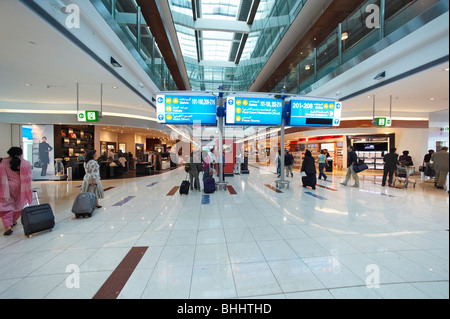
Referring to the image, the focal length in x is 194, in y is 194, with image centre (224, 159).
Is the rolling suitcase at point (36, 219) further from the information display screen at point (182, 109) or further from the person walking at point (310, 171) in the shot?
the person walking at point (310, 171)

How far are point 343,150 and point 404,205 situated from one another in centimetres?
1273

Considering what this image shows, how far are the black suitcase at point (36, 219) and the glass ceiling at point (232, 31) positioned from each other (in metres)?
12.2

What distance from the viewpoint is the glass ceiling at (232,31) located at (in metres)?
12.6

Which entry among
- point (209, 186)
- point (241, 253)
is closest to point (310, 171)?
point (209, 186)

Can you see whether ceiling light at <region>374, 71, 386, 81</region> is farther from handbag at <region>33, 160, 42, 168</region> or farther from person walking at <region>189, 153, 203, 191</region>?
handbag at <region>33, 160, 42, 168</region>

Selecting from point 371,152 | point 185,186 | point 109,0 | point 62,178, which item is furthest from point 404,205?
point 62,178

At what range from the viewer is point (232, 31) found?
15.9 meters

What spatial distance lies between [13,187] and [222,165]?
5.93m

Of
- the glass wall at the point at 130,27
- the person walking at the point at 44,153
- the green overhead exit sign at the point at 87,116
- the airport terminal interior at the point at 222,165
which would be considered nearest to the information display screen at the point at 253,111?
the airport terminal interior at the point at 222,165

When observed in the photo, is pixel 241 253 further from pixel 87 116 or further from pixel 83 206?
pixel 87 116

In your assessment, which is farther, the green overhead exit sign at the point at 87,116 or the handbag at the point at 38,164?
the handbag at the point at 38,164

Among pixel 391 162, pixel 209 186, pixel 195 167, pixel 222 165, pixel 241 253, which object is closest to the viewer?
pixel 241 253

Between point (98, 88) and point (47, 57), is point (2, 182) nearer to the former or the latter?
point (47, 57)
